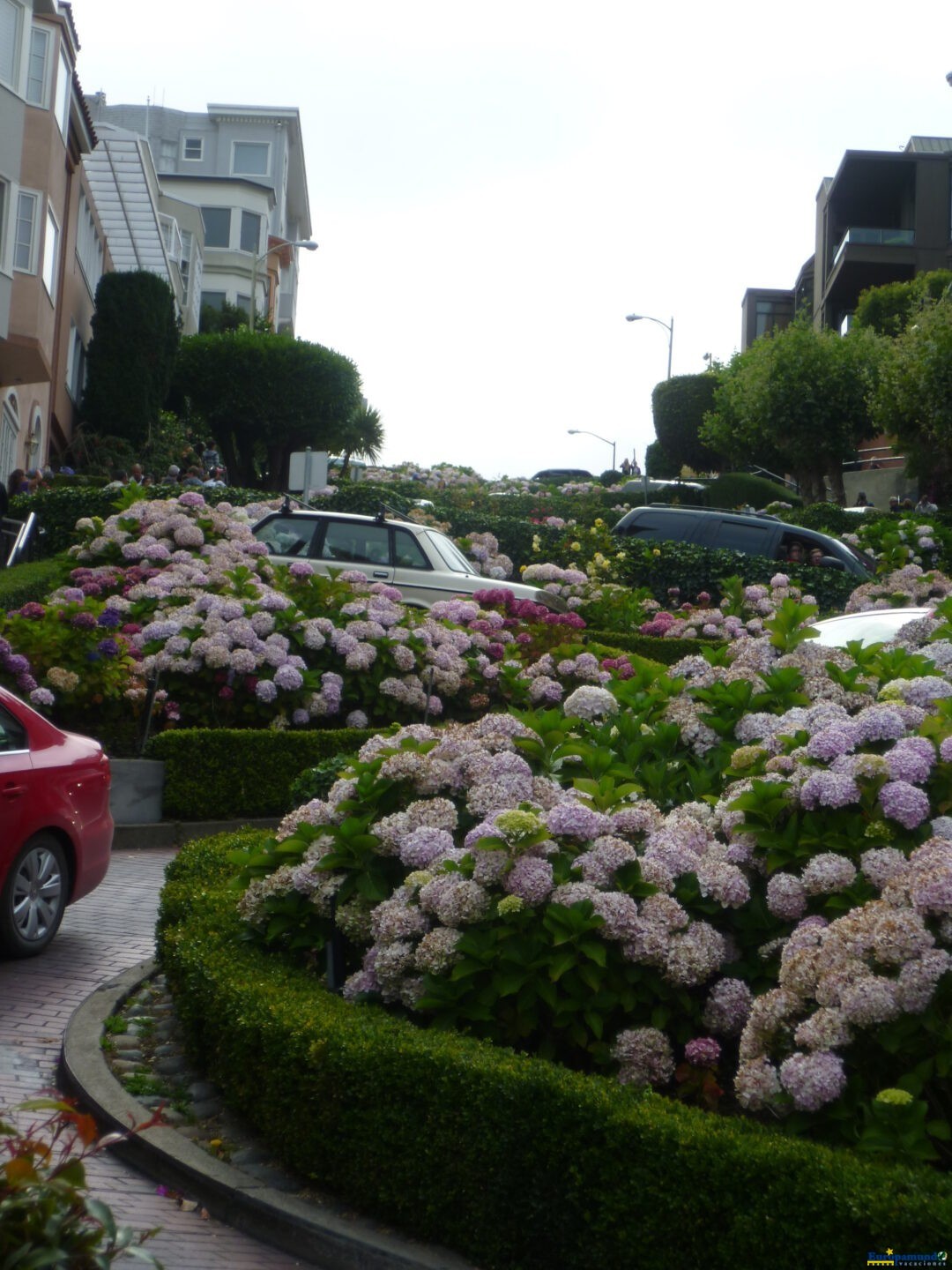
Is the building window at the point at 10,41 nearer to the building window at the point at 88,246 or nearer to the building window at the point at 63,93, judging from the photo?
the building window at the point at 63,93

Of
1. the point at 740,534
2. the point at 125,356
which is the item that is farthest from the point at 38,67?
the point at 740,534

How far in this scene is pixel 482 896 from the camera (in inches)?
215

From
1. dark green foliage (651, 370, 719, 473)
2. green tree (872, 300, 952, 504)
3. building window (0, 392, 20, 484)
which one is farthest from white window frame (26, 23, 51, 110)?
dark green foliage (651, 370, 719, 473)

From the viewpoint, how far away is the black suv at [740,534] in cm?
2455

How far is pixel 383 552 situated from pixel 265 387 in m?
32.1

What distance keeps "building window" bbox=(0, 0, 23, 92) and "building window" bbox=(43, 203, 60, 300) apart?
93.6 inches

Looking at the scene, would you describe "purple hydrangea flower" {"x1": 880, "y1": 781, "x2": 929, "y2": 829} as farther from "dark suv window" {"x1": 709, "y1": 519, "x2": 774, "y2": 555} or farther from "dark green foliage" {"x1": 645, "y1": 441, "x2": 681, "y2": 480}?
"dark green foliage" {"x1": 645, "y1": 441, "x2": 681, "y2": 480}

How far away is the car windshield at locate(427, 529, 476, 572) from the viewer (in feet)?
59.5

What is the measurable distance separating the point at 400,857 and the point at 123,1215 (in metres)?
1.60

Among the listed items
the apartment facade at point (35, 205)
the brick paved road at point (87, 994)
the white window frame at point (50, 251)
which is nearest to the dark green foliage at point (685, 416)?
the apartment facade at point (35, 205)

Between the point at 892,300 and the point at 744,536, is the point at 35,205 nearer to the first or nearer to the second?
the point at 744,536

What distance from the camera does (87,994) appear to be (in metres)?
7.61

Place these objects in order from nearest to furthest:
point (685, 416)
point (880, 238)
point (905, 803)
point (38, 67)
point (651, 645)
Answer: point (905, 803), point (651, 645), point (38, 67), point (880, 238), point (685, 416)

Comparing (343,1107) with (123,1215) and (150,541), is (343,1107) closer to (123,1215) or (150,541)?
(123,1215)
